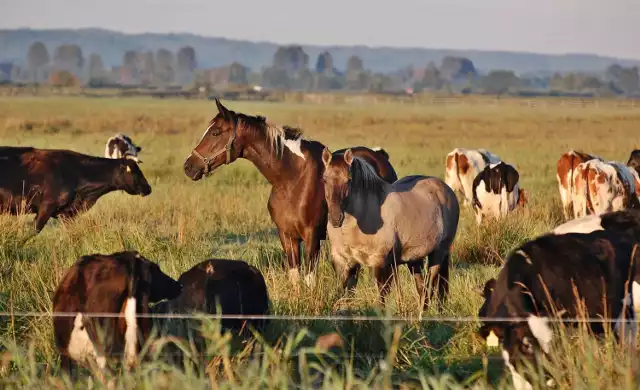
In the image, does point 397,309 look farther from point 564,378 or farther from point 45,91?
point 45,91

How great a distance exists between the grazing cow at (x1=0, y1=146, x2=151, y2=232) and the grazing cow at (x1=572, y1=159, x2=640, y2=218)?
7639 millimetres

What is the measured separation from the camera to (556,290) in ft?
23.7

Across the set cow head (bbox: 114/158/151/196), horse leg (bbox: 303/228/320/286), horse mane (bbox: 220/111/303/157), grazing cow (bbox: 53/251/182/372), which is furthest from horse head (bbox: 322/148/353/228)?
cow head (bbox: 114/158/151/196)

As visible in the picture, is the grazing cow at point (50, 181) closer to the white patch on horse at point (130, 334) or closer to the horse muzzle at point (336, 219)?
the horse muzzle at point (336, 219)

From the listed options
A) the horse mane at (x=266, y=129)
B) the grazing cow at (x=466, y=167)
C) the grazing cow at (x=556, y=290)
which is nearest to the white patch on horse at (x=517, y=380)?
the grazing cow at (x=556, y=290)

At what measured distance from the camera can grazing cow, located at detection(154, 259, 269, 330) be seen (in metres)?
8.28

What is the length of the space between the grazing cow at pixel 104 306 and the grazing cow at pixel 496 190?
12.4 metres

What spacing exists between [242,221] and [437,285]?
24.6 ft

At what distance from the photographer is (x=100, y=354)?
7.01 metres

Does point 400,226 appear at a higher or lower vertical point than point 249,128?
lower

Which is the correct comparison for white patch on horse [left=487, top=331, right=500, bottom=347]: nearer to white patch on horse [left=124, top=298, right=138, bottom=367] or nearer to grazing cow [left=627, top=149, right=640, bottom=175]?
white patch on horse [left=124, top=298, right=138, bottom=367]

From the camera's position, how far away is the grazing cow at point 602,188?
1753 cm

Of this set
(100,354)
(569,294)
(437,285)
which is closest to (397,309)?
(437,285)

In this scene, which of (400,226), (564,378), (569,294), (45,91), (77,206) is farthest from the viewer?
(45,91)
